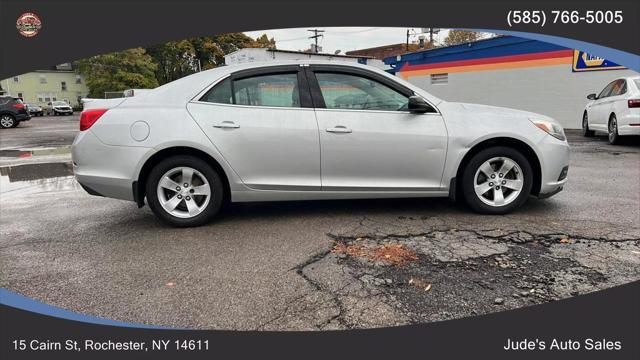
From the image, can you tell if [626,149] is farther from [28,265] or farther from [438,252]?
[28,265]

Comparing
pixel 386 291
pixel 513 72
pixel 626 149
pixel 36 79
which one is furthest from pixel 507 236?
pixel 36 79

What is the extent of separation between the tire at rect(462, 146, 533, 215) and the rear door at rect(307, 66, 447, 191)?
0.35 meters

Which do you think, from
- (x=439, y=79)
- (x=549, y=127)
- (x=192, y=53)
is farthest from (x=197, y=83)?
(x=192, y=53)

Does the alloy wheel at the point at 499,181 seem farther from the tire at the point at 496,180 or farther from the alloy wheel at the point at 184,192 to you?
the alloy wheel at the point at 184,192

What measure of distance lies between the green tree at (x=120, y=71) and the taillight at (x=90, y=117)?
4875cm

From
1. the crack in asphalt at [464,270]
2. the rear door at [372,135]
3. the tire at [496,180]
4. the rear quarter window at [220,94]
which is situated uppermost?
the rear quarter window at [220,94]

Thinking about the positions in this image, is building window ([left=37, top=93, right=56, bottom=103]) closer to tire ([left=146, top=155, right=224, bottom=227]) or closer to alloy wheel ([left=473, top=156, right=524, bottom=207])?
tire ([left=146, top=155, right=224, bottom=227])

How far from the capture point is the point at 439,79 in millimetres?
21141

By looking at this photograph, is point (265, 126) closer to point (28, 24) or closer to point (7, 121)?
point (28, 24)

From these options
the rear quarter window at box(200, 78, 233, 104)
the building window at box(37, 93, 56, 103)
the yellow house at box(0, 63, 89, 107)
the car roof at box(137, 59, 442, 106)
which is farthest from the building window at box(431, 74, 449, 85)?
the building window at box(37, 93, 56, 103)

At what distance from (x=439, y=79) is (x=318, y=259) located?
19.5 m

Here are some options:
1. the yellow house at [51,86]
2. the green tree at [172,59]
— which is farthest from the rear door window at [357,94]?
the yellow house at [51,86]

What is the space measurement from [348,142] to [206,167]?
55.2 inches

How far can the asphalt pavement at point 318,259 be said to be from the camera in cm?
269
